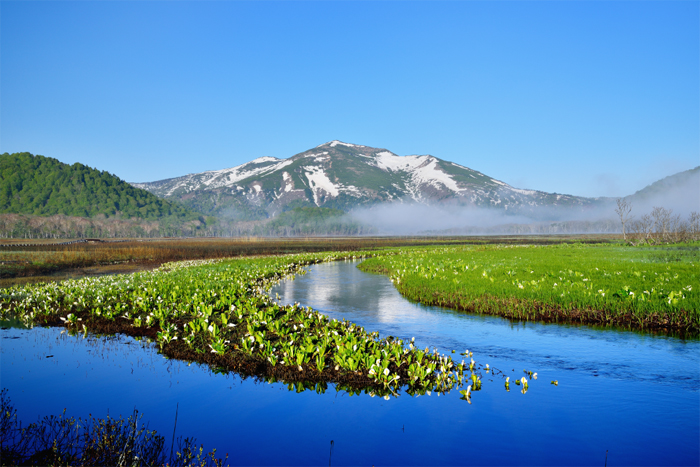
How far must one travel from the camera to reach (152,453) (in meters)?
8.80

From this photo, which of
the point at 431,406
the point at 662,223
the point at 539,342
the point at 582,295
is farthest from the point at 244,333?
the point at 662,223

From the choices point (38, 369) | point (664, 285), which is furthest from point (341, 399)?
point (664, 285)

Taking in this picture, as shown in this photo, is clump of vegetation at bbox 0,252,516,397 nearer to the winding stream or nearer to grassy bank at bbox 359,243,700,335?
the winding stream

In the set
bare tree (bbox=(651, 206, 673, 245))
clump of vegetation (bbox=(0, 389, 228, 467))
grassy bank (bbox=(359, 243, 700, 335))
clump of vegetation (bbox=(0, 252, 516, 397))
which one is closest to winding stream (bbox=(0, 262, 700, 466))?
clump of vegetation (bbox=(0, 389, 228, 467))

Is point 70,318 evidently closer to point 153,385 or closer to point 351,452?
point 153,385

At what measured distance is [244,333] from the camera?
18109mm

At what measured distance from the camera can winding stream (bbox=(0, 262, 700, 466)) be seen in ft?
30.2

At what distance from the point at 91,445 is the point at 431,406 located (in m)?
7.84

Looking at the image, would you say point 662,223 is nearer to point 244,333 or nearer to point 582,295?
point 582,295

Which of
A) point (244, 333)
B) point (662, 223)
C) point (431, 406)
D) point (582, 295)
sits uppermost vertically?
point (662, 223)

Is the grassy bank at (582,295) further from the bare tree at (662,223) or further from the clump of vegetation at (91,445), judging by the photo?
the bare tree at (662,223)

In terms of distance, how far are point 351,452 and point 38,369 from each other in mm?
11840

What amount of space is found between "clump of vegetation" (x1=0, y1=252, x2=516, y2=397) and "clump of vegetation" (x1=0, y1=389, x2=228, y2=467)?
466 cm

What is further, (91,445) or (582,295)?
(582,295)
